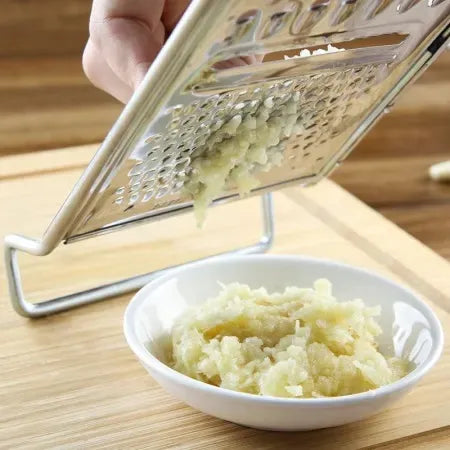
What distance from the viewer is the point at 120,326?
1.19 meters

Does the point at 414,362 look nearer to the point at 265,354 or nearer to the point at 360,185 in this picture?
the point at 265,354

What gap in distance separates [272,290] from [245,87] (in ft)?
1.09

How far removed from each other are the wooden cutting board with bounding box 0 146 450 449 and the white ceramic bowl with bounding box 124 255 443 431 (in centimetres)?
5

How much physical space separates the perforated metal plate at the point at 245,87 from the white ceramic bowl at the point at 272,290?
0.36 feet

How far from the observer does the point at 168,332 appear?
3.55 feet

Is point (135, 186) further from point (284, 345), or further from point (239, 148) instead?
point (284, 345)

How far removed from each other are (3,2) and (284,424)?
84.5 inches

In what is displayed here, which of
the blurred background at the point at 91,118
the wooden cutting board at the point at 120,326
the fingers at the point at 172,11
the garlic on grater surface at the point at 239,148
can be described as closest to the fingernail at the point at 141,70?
the garlic on grater surface at the point at 239,148

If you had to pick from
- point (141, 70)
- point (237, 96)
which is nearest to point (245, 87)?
point (237, 96)

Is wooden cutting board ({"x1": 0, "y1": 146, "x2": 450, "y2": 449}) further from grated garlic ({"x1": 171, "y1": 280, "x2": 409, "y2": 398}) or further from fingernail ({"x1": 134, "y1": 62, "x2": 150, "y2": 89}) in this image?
fingernail ({"x1": 134, "y1": 62, "x2": 150, "y2": 89})

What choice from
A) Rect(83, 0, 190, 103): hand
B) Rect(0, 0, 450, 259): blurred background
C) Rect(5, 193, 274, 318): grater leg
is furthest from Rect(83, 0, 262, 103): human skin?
Rect(0, 0, 450, 259): blurred background

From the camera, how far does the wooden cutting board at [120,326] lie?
0.96 meters

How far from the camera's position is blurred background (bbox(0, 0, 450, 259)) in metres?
1.74

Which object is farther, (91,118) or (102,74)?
(91,118)
